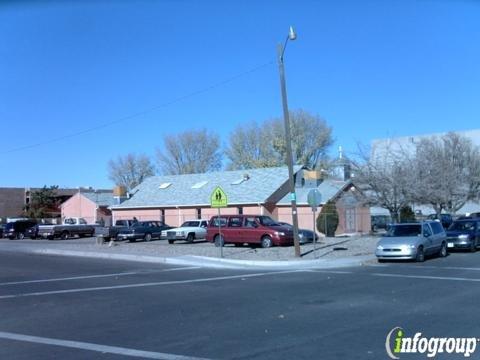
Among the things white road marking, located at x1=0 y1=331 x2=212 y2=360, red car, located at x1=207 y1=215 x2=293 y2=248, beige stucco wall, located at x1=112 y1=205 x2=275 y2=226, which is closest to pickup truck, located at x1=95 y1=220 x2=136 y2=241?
beige stucco wall, located at x1=112 y1=205 x2=275 y2=226

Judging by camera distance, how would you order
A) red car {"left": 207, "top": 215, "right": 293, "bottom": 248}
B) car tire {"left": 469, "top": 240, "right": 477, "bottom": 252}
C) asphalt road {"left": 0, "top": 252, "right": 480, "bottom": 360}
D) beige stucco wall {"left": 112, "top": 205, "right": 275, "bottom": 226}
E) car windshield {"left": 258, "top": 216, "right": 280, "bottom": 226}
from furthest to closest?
beige stucco wall {"left": 112, "top": 205, "right": 275, "bottom": 226} < car windshield {"left": 258, "top": 216, "right": 280, "bottom": 226} < red car {"left": 207, "top": 215, "right": 293, "bottom": 248} < car tire {"left": 469, "top": 240, "right": 477, "bottom": 252} < asphalt road {"left": 0, "top": 252, "right": 480, "bottom": 360}

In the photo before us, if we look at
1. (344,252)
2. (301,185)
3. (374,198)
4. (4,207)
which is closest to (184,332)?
(344,252)

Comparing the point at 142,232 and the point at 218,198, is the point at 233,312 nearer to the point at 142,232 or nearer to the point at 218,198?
the point at 218,198

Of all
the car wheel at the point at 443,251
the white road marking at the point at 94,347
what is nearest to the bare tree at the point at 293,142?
the car wheel at the point at 443,251

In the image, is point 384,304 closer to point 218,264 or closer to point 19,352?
point 19,352

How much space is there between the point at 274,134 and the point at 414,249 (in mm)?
45856

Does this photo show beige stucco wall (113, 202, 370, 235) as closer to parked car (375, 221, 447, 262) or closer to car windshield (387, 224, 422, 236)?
parked car (375, 221, 447, 262)

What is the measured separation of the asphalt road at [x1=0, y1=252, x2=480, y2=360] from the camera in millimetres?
8703

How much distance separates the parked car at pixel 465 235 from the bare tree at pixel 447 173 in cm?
1004

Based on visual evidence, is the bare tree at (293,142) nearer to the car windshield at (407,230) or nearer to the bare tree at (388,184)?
the bare tree at (388,184)

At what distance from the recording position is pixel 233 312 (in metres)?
11.9

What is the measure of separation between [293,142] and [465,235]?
40.6m

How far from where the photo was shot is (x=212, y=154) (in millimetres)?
74812

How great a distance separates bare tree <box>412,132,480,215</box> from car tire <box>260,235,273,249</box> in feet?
41.6
